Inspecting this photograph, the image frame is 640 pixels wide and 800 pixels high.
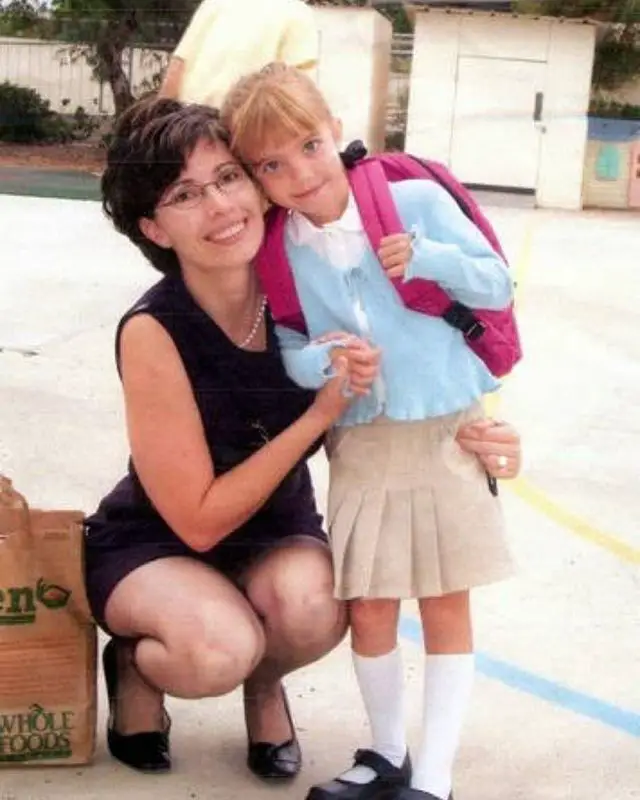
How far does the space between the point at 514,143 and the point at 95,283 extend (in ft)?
5.25

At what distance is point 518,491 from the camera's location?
3414mm

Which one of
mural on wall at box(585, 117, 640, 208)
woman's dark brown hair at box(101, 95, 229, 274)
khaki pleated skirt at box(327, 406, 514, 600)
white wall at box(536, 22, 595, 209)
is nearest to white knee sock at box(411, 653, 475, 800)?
khaki pleated skirt at box(327, 406, 514, 600)

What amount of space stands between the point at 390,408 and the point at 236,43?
61 centimetres

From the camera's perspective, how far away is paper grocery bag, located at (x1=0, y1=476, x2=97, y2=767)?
1865mm

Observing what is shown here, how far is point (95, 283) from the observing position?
14.3 ft

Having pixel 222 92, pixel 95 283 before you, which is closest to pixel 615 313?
pixel 95 283

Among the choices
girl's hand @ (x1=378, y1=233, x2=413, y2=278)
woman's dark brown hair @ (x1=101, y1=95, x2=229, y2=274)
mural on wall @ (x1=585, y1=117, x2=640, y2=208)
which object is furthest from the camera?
mural on wall @ (x1=585, y1=117, x2=640, y2=208)

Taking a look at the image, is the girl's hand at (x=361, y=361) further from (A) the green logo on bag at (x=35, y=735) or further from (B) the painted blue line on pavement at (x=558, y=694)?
(B) the painted blue line on pavement at (x=558, y=694)

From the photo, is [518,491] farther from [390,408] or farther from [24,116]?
[390,408]

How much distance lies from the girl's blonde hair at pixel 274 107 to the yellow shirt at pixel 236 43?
0.25 metres

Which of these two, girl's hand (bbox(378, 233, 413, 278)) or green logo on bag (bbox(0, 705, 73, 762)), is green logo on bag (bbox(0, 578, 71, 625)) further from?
girl's hand (bbox(378, 233, 413, 278))

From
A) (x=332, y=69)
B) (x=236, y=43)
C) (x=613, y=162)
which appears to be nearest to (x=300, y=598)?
(x=236, y=43)

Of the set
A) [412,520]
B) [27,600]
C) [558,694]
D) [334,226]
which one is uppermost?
[334,226]

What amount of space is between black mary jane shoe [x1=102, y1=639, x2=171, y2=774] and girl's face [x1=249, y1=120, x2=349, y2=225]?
71 cm
